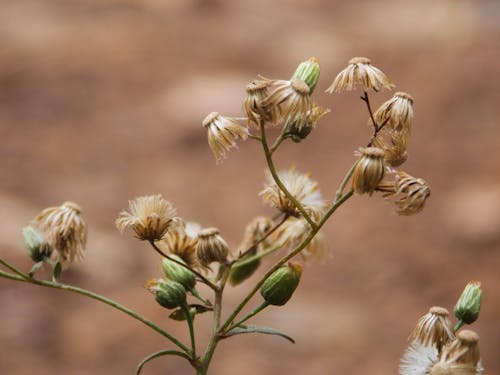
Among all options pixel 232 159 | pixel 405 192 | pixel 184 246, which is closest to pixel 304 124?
pixel 405 192


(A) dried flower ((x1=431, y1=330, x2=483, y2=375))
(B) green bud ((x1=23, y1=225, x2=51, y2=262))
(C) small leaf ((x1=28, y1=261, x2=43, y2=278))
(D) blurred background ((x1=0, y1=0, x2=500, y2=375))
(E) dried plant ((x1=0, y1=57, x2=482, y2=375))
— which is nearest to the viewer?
(A) dried flower ((x1=431, y1=330, x2=483, y2=375))

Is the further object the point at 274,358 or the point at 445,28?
the point at 445,28

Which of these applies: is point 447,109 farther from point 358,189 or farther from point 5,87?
point 358,189

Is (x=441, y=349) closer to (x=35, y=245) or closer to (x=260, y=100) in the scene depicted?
(x=260, y=100)

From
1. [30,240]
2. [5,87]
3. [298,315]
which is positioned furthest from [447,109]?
[30,240]

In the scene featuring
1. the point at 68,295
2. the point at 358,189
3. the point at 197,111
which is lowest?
the point at 358,189

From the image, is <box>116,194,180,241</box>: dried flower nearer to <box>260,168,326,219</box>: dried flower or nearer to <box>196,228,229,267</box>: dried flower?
<box>196,228,229,267</box>: dried flower

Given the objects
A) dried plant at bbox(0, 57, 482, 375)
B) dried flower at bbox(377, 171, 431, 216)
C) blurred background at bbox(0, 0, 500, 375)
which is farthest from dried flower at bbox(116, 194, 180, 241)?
blurred background at bbox(0, 0, 500, 375)
